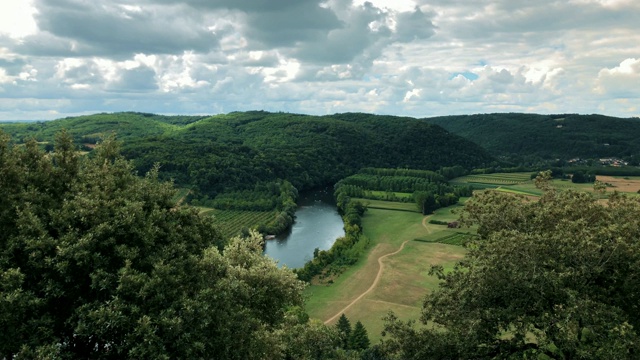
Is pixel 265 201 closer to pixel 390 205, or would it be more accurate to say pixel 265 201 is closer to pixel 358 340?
pixel 390 205

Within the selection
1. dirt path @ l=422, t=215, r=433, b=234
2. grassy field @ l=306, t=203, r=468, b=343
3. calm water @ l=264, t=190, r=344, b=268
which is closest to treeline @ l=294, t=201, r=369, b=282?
grassy field @ l=306, t=203, r=468, b=343

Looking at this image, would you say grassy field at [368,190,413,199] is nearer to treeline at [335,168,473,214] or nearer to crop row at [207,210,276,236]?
treeline at [335,168,473,214]

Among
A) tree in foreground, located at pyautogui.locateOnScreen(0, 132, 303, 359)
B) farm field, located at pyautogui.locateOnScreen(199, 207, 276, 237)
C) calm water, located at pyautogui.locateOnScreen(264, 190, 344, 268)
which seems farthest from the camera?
farm field, located at pyautogui.locateOnScreen(199, 207, 276, 237)

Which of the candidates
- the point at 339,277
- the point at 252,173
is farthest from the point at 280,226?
→ the point at 252,173

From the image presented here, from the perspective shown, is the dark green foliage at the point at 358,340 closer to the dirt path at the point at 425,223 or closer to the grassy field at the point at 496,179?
the dirt path at the point at 425,223

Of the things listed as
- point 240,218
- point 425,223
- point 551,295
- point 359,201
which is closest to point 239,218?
point 240,218

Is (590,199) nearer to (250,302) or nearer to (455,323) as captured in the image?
(455,323)
